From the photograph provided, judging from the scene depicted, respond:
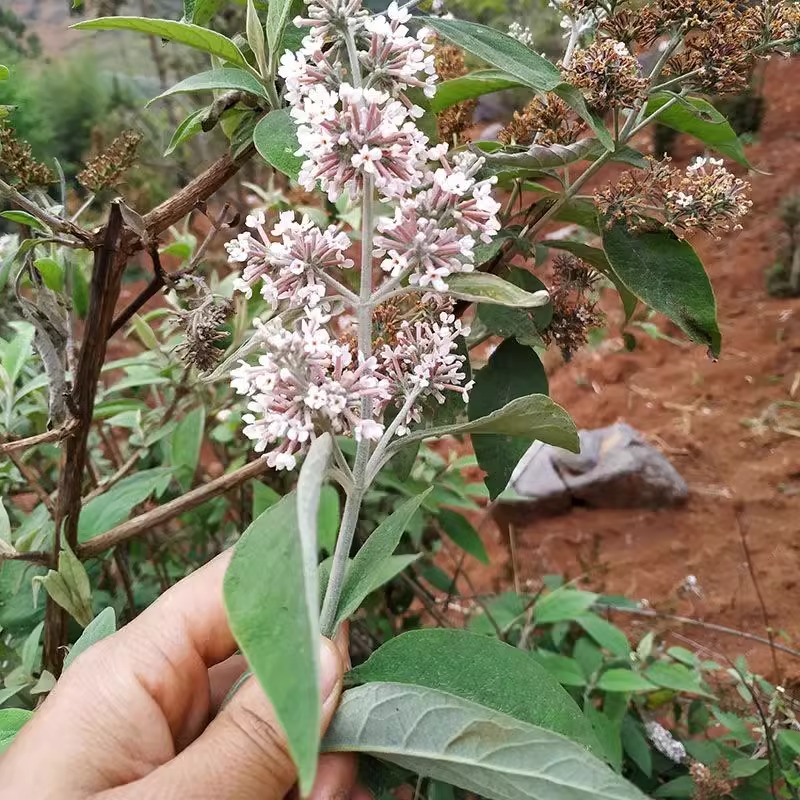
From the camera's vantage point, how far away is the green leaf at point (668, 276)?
63cm

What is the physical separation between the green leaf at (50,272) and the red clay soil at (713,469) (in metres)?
1.08

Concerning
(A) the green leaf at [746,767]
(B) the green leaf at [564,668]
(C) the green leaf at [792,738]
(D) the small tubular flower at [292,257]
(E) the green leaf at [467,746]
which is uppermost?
(D) the small tubular flower at [292,257]

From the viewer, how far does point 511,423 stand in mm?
497

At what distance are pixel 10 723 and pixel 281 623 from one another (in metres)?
0.45

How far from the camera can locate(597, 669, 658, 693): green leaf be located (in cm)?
100

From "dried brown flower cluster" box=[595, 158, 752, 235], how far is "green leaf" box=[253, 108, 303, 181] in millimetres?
267

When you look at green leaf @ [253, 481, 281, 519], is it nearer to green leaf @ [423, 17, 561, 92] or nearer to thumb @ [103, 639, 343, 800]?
thumb @ [103, 639, 343, 800]

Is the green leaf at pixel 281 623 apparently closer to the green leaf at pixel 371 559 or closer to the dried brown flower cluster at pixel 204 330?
the green leaf at pixel 371 559

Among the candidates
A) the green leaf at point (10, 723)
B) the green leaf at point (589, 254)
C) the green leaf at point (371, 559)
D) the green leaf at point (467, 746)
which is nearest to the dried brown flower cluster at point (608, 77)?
the green leaf at point (589, 254)

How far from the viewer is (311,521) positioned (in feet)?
1.19

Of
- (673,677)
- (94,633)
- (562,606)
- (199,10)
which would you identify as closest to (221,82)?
(199,10)

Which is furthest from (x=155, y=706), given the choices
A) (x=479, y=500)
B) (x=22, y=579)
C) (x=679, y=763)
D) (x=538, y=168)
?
(x=479, y=500)

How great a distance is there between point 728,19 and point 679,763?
97 centimetres

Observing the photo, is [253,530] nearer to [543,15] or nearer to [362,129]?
[362,129]
